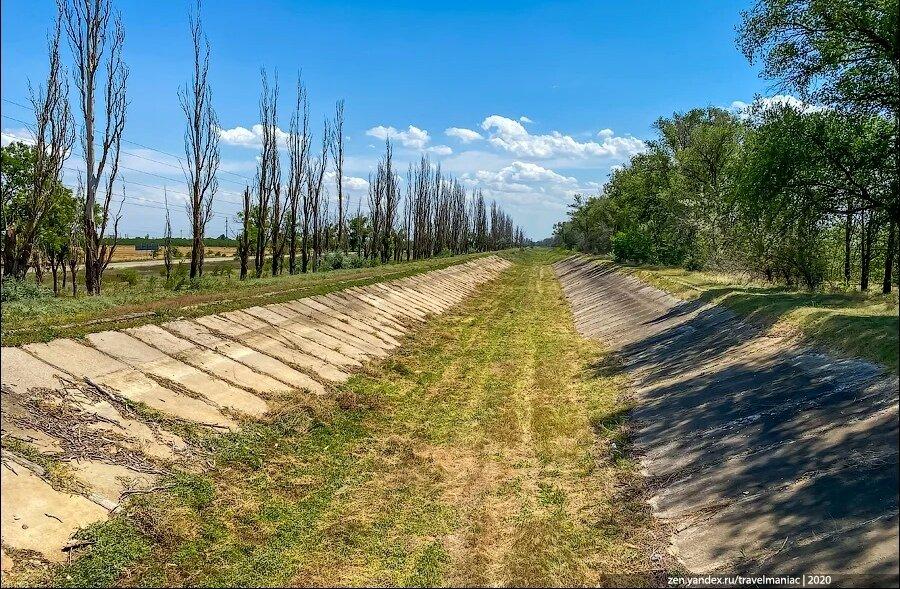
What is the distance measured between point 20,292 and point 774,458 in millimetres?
17967

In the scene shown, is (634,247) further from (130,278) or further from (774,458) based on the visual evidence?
(774,458)

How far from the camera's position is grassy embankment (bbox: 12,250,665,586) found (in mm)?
Answer: 6004

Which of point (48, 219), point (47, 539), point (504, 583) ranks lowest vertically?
point (504, 583)

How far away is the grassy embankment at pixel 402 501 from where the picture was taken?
6004 mm

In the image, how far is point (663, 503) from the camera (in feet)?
24.6

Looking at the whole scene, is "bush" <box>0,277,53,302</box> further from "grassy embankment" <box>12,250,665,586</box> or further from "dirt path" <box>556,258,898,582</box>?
"dirt path" <box>556,258,898,582</box>

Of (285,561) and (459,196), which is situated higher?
(459,196)

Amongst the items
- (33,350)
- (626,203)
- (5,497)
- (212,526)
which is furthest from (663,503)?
(626,203)

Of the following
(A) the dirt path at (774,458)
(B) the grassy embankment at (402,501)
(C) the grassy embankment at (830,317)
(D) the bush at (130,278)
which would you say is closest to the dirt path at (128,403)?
(B) the grassy embankment at (402,501)

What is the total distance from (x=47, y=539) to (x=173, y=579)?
1.42 metres

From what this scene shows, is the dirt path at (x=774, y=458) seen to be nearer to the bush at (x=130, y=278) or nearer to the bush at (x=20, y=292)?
the bush at (x=20, y=292)

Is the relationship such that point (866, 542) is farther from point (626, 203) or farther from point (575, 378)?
point (626, 203)

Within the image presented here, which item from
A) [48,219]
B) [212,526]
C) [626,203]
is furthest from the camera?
[626,203]

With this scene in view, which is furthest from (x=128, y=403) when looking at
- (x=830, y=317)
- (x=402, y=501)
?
(x=830, y=317)
